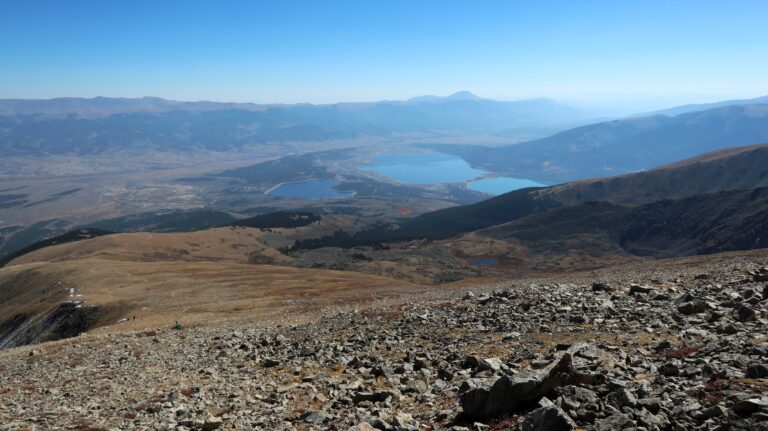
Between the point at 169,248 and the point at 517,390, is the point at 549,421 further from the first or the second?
the point at 169,248

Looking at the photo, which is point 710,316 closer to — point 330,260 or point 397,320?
point 397,320

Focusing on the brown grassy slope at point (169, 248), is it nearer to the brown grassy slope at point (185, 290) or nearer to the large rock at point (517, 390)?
the brown grassy slope at point (185, 290)

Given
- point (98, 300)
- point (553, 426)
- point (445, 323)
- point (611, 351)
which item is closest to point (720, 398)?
point (553, 426)

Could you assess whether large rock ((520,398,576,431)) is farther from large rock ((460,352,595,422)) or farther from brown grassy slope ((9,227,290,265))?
brown grassy slope ((9,227,290,265))

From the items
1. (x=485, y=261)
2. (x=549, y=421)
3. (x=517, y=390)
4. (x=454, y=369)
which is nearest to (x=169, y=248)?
(x=485, y=261)

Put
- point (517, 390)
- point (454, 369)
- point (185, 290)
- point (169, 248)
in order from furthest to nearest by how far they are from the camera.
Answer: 1. point (169, 248)
2. point (185, 290)
3. point (454, 369)
4. point (517, 390)

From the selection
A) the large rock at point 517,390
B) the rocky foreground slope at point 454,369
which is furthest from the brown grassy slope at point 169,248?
the large rock at point 517,390
